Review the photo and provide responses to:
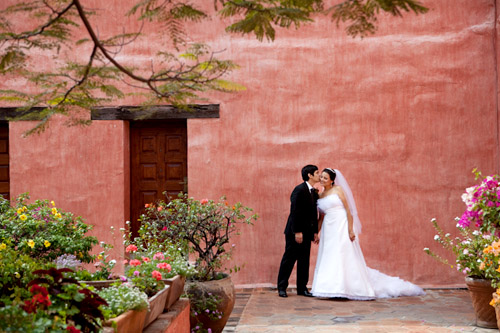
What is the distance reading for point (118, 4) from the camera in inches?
345

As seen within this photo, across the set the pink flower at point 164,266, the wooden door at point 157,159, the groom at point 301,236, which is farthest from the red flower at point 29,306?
the wooden door at point 157,159

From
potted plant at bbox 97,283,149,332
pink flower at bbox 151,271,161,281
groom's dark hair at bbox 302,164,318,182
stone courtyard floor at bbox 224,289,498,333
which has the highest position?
groom's dark hair at bbox 302,164,318,182

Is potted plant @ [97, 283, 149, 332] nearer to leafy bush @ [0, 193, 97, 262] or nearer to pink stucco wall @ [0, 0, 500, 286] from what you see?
leafy bush @ [0, 193, 97, 262]

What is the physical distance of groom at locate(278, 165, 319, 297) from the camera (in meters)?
7.86

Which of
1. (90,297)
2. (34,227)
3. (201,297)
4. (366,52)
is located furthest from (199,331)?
(366,52)

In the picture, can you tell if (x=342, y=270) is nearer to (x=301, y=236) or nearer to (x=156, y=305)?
(x=301, y=236)

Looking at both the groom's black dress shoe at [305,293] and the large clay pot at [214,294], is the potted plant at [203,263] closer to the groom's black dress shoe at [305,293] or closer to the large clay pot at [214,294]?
the large clay pot at [214,294]

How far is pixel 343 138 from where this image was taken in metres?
8.61

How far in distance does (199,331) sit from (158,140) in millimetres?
4043

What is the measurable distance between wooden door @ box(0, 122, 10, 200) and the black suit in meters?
4.04

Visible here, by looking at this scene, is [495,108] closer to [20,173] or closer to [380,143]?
[380,143]

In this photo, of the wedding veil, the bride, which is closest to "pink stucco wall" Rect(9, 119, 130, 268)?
the bride

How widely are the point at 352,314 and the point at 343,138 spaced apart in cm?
268

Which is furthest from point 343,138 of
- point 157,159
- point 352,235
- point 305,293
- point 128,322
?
point 128,322
